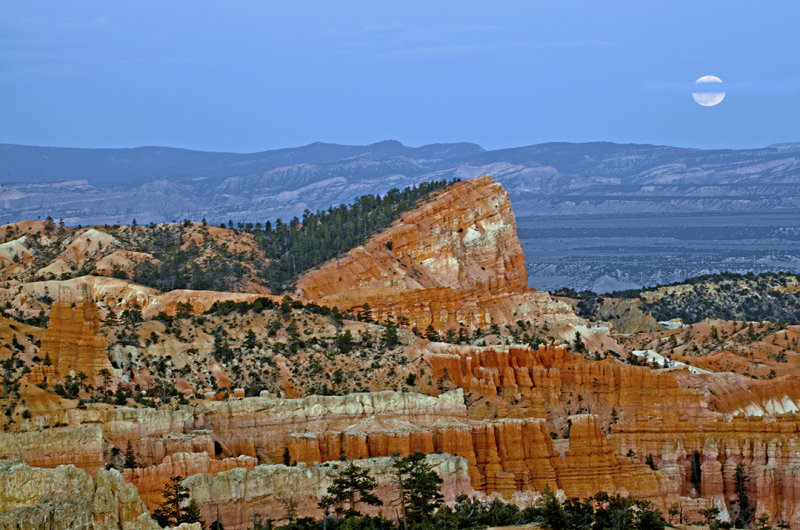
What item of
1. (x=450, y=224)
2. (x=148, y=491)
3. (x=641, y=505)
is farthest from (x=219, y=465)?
(x=450, y=224)

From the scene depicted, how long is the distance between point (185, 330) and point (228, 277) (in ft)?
124

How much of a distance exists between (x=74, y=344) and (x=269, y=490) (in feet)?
55.5

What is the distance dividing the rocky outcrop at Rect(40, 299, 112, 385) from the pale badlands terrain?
10 cm

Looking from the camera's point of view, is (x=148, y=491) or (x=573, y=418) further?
(x=573, y=418)

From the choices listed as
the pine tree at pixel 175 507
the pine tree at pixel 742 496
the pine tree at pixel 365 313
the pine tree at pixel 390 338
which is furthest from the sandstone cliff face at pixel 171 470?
the pine tree at pixel 365 313

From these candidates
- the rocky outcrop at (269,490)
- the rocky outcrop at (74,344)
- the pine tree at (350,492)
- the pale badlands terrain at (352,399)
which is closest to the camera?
the rocky outcrop at (269,490)

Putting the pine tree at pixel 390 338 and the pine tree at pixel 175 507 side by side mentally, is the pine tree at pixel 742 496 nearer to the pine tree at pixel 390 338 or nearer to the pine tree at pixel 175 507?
the pine tree at pixel 390 338

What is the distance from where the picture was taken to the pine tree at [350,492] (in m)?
72.2

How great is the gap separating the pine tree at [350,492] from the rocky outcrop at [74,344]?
16216 millimetres

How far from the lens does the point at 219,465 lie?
74.0 metres

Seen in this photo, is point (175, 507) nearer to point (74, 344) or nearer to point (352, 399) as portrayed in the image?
point (74, 344)

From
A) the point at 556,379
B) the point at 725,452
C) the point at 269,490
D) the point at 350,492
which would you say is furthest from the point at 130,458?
the point at 725,452

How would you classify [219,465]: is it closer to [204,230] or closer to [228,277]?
[228,277]

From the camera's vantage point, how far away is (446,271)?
14225cm
